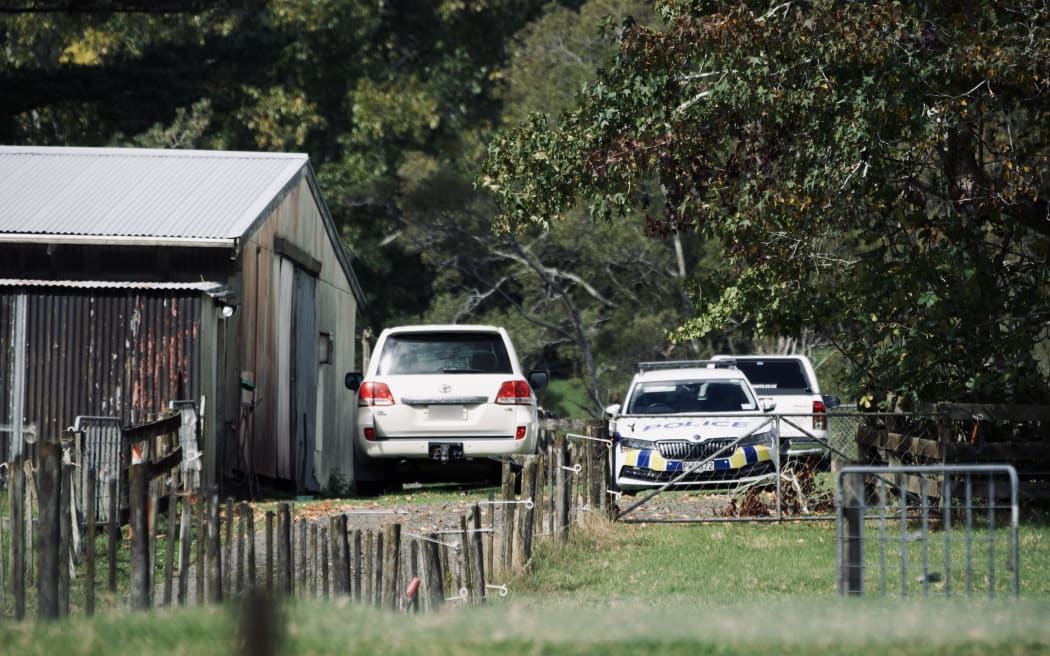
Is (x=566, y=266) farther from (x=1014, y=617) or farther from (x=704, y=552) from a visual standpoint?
(x=1014, y=617)

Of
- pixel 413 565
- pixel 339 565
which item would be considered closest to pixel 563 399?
pixel 413 565

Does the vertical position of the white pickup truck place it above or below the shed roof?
below

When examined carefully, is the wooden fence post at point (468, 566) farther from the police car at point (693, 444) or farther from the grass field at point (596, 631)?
the police car at point (693, 444)

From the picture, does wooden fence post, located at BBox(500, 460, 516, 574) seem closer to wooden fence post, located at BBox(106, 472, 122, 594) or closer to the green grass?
wooden fence post, located at BBox(106, 472, 122, 594)

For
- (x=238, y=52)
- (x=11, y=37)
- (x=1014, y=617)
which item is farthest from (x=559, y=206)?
(x=11, y=37)

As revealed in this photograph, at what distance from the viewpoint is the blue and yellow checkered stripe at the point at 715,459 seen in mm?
16547

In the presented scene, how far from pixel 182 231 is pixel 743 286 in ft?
21.8

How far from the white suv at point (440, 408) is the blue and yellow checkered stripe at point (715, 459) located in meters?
1.51

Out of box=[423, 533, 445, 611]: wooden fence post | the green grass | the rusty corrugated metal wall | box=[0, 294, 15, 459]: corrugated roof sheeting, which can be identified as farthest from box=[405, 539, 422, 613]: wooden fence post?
the green grass

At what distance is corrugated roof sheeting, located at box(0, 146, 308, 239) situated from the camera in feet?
57.5

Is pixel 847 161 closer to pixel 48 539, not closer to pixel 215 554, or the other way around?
pixel 215 554

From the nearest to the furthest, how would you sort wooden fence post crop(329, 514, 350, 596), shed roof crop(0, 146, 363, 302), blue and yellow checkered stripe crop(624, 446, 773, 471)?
wooden fence post crop(329, 514, 350, 596)
blue and yellow checkered stripe crop(624, 446, 773, 471)
shed roof crop(0, 146, 363, 302)

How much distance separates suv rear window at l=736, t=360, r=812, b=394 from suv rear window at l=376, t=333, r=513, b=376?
806cm

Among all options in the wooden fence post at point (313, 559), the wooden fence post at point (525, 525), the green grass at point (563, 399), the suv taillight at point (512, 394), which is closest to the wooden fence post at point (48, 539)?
the wooden fence post at point (313, 559)
